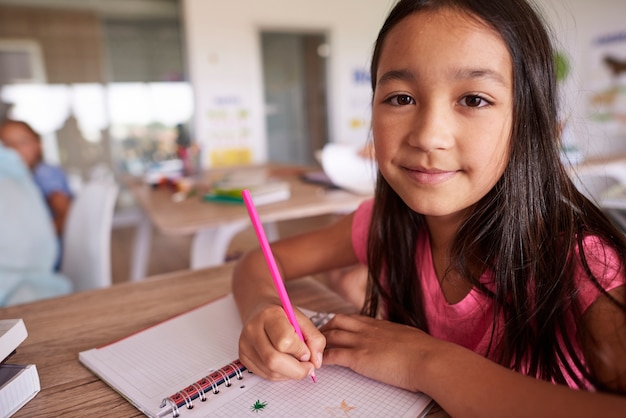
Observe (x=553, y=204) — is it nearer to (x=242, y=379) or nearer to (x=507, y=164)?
(x=507, y=164)

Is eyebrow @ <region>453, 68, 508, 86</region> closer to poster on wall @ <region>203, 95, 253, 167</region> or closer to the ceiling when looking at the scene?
poster on wall @ <region>203, 95, 253, 167</region>

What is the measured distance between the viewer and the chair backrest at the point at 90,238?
1.47m

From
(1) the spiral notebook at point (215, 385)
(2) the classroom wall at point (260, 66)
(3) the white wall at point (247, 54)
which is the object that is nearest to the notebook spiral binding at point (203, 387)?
(1) the spiral notebook at point (215, 385)

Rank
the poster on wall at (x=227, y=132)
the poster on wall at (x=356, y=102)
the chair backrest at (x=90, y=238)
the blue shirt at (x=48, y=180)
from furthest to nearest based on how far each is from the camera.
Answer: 1. the poster on wall at (x=356, y=102)
2. the poster on wall at (x=227, y=132)
3. the blue shirt at (x=48, y=180)
4. the chair backrest at (x=90, y=238)

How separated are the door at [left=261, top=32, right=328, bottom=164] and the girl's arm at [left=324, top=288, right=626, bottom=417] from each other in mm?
4609

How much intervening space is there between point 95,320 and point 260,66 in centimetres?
450

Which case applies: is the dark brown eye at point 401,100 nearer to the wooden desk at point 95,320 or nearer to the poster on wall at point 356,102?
the wooden desk at point 95,320

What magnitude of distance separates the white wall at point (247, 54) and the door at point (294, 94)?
15 cm

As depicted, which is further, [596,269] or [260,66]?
[260,66]

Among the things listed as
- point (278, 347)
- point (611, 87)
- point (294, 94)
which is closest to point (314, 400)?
point (278, 347)

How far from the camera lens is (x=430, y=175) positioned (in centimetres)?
60

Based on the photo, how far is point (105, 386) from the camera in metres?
0.57

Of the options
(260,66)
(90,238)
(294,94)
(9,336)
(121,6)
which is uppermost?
(121,6)

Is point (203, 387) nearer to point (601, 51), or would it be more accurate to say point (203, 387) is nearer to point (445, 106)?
point (445, 106)
